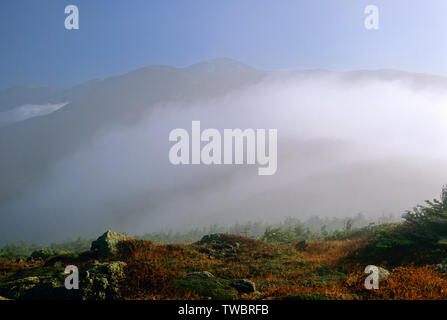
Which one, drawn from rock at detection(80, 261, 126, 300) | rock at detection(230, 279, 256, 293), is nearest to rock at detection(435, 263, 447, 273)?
rock at detection(230, 279, 256, 293)

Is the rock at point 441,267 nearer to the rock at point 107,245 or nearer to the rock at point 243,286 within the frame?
the rock at point 243,286

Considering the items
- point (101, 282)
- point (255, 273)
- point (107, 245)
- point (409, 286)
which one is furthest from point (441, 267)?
point (107, 245)

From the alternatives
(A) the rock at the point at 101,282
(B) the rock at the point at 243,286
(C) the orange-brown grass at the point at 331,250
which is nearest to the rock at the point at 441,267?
(C) the orange-brown grass at the point at 331,250

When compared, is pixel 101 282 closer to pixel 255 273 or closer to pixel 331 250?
pixel 255 273

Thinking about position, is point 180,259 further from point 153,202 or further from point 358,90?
point 358,90

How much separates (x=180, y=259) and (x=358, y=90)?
8619 inches

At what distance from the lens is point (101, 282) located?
27.9ft

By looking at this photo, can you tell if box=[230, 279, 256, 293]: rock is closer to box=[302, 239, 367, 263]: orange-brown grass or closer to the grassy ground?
the grassy ground

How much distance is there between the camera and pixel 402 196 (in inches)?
3777

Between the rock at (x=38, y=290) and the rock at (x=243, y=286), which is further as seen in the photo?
Answer: the rock at (x=243, y=286)

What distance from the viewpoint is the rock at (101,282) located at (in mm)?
8203

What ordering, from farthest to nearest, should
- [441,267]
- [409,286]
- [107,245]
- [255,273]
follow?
1. [107,245]
2. [255,273]
3. [441,267]
4. [409,286]

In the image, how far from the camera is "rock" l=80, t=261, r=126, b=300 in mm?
8203
